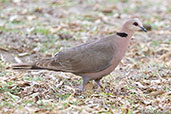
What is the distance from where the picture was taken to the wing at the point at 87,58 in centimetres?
538

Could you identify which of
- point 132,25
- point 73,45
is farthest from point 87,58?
point 73,45

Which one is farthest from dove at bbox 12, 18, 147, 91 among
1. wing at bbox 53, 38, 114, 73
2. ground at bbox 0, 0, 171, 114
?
ground at bbox 0, 0, 171, 114

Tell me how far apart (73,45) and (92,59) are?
2.59 meters

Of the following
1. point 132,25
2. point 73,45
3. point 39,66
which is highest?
point 73,45

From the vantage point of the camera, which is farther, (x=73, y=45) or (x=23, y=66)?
(x=73, y=45)

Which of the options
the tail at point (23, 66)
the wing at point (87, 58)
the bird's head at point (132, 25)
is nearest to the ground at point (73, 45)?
the tail at point (23, 66)

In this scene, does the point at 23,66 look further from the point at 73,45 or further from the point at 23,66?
the point at 73,45

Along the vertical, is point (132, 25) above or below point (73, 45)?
below

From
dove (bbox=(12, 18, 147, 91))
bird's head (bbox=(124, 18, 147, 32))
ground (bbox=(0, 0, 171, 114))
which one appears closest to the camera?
ground (bbox=(0, 0, 171, 114))

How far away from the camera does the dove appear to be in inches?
211

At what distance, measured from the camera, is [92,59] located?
545cm

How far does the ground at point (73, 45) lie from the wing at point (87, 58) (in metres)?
0.31

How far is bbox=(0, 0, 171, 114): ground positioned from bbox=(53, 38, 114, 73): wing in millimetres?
305

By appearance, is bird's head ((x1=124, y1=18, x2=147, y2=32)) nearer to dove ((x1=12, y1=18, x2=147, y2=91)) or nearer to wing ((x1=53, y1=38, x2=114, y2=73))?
dove ((x1=12, y1=18, x2=147, y2=91))
